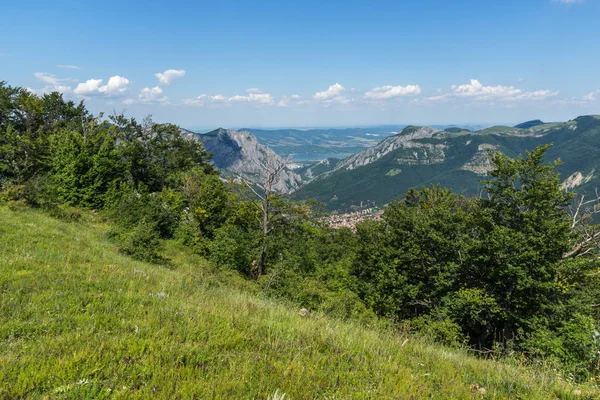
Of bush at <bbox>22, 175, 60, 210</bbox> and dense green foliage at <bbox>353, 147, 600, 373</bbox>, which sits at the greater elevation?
bush at <bbox>22, 175, 60, 210</bbox>

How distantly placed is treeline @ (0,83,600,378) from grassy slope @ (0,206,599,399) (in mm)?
3712

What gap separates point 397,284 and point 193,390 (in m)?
24.5

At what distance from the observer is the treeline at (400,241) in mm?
19609

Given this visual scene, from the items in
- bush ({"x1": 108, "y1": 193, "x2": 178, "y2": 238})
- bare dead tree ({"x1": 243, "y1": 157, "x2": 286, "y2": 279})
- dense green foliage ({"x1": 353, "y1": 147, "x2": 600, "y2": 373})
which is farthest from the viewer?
bush ({"x1": 108, "y1": 193, "x2": 178, "y2": 238})

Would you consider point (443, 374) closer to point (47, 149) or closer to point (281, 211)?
point (281, 211)

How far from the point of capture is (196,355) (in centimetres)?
411

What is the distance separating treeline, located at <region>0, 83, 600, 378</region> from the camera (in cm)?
1961

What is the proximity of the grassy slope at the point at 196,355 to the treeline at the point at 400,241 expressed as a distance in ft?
12.2

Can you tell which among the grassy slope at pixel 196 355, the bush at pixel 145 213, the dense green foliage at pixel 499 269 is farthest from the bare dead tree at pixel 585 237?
the bush at pixel 145 213

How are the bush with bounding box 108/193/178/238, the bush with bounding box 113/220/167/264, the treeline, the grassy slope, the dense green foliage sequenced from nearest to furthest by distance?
the grassy slope, the bush with bounding box 113/220/167/264, the dense green foliage, the treeline, the bush with bounding box 108/193/178/238

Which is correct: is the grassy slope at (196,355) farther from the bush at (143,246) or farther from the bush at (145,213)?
the bush at (145,213)

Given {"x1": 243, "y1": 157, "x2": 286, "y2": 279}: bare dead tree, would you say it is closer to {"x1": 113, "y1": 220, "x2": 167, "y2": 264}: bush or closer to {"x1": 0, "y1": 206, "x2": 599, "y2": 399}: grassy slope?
{"x1": 113, "y1": 220, "x2": 167, "y2": 264}: bush

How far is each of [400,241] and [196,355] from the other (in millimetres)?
26571

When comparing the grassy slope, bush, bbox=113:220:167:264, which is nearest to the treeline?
bush, bbox=113:220:167:264
